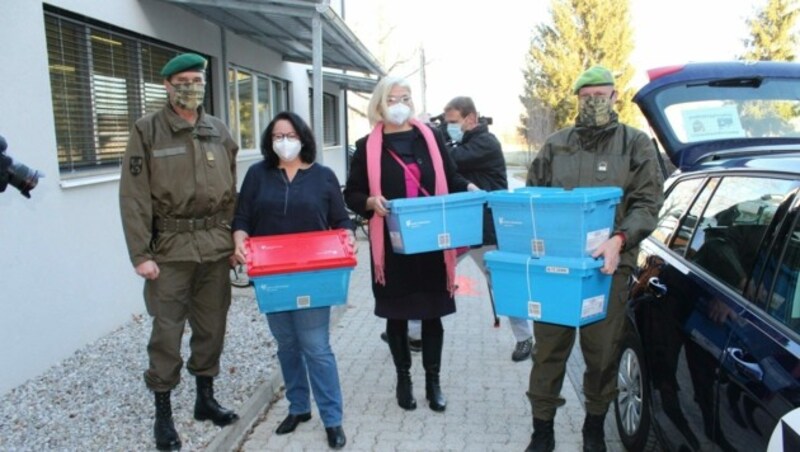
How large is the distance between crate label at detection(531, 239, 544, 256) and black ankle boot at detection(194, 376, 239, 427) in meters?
2.00

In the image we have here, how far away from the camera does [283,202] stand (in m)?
3.38

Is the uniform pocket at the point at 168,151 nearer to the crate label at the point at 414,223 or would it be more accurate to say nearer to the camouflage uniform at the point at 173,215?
the camouflage uniform at the point at 173,215

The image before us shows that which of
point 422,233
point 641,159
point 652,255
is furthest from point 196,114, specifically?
point 652,255

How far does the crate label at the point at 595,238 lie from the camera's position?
280cm

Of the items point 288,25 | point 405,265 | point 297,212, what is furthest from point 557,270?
point 288,25

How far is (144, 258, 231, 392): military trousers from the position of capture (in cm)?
325

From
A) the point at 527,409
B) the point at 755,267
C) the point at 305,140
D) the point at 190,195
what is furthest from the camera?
the point at 527,409

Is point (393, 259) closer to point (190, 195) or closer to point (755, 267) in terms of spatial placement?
point (190, 195)

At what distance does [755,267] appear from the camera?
2.40 meters

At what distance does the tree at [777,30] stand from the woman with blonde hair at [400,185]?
29.8 m

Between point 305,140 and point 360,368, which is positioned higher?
point 305,140

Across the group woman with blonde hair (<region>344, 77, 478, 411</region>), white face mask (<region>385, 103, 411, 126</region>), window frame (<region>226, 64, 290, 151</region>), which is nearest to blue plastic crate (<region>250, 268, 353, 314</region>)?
woman with blonde hair (<region>344, 77, 478, 411</region>)

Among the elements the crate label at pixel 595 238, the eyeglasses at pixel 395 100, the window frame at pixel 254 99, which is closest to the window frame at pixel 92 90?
the window frame at pixel 254 99

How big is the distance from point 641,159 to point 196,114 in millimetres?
2277
